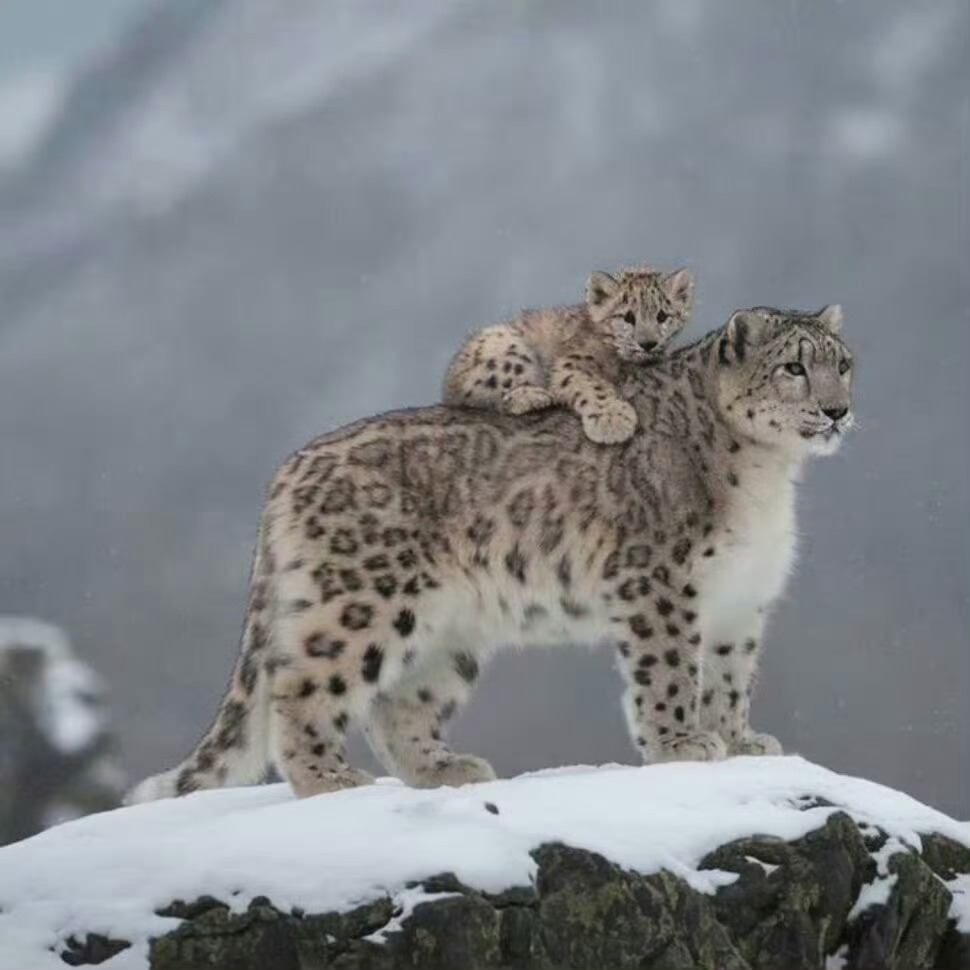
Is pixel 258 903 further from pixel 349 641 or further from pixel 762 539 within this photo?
pixel 762 539

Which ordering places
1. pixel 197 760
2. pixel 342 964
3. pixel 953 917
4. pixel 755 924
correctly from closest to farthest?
pixel 342 964, pixel 755 924, pixel 953 917, pixel 197 760

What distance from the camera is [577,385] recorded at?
35.0 ft

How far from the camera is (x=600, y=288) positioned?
35.8 ft

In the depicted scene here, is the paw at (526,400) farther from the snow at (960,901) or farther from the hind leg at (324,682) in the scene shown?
the snow at (960,901)

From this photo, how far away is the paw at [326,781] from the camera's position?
9.68 meters

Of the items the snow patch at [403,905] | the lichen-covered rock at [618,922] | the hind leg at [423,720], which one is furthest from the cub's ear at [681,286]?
the snow patch at [403,905]

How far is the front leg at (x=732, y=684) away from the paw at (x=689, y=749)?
2.01 feet

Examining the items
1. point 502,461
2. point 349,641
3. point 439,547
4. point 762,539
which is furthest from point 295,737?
point 762,539

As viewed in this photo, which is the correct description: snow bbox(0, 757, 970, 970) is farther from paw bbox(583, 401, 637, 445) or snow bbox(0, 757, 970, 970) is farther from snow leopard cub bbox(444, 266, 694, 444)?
snow leopard cub bbox(444, 266, 694, 444)

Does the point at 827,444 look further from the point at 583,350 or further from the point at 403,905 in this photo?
the point at 403,905

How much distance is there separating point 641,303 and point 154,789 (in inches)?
143

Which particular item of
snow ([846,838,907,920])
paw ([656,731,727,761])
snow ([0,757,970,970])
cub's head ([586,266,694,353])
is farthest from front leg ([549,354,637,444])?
snow ([846,838,907,920])

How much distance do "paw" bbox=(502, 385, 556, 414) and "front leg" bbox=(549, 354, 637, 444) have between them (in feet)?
0.26

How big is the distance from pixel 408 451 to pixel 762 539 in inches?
74.7
